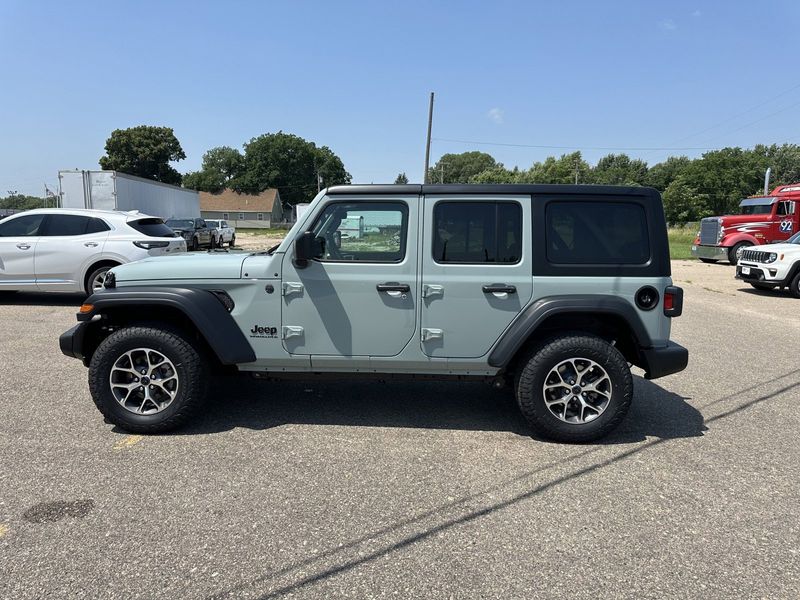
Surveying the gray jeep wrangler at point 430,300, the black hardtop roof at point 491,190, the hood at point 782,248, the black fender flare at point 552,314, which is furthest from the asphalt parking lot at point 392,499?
the hood at point 782,248

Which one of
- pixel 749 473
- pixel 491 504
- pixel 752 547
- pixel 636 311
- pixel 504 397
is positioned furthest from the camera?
pixel 504 397

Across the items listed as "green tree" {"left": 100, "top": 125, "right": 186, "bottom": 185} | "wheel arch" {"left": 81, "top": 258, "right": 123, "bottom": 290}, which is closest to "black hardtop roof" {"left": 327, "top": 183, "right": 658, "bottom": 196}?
"wheel arch" {"left": 81, "top": 258, "right": 123, "bottom": 290}

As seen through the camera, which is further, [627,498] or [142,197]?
[142,197]

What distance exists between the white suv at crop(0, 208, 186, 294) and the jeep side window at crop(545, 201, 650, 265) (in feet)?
25.4

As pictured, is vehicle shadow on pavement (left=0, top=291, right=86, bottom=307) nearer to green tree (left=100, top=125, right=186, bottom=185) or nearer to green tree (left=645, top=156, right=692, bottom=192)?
green tree (left=100, top=125, right=186, bottom=185)

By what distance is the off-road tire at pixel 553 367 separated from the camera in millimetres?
3893

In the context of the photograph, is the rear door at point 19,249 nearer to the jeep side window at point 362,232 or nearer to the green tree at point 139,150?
the jeep side window at point 362,232

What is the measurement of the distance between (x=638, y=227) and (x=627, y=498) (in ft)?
6.33

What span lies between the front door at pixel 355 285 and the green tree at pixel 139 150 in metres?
71.8

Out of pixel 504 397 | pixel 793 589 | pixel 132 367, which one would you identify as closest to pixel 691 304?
pixel 504 397

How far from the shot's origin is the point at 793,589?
95.5 inches

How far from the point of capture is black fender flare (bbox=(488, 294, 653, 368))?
12.6ft

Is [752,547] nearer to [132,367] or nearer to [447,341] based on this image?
[447,341]

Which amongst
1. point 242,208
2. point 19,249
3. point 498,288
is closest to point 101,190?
point 19,249
